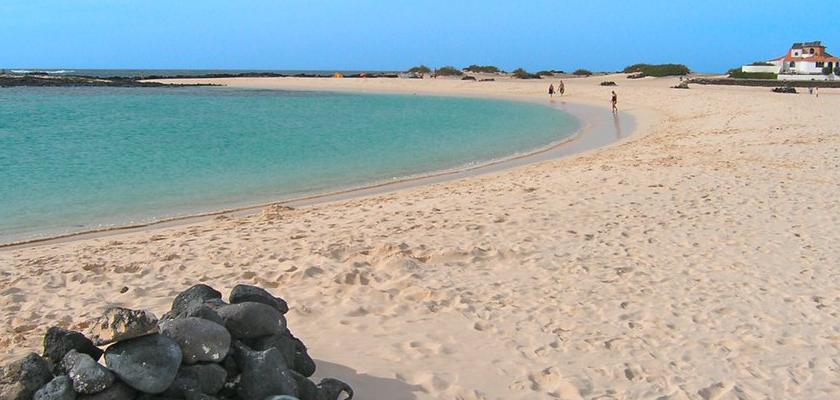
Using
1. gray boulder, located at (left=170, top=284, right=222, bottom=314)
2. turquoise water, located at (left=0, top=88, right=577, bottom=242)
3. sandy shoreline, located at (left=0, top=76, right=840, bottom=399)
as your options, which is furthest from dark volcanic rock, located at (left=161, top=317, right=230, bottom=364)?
turquoise water, located at (left=0, top=88, right=577, bottom=242)

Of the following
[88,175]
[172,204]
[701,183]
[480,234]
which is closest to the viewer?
[480,234]

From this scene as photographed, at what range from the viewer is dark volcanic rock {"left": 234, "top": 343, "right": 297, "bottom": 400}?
3450mm

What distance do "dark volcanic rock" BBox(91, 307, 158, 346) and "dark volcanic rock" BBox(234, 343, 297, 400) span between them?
0.53 m

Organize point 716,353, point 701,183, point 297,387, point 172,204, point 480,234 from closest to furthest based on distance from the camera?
point 297,387
point 716,353
point 480,234
point 701,183
point 172,204

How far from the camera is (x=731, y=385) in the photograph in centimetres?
447

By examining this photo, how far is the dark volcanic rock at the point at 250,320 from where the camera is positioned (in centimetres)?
390

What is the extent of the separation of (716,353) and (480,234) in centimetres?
379

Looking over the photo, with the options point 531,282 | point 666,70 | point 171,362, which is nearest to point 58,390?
point 171,362

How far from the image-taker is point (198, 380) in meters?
3.33

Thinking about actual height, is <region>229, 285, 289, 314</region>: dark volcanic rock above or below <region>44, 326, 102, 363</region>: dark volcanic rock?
below

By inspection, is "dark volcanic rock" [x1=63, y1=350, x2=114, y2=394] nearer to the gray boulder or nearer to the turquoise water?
the gray boulder

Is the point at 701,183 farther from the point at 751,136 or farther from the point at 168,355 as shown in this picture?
the point at 168,355

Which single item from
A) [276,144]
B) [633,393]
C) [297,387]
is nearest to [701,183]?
[633,393]

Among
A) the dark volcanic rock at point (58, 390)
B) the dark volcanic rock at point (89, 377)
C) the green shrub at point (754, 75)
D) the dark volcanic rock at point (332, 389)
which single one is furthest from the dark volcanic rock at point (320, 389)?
the green shrub at point (754, 75)
